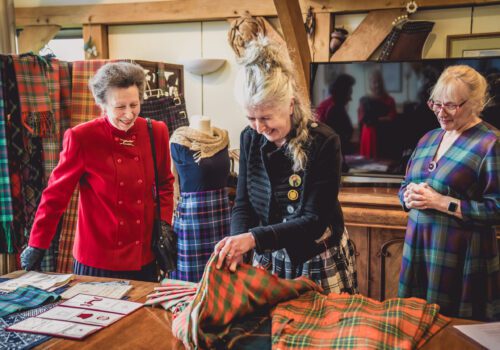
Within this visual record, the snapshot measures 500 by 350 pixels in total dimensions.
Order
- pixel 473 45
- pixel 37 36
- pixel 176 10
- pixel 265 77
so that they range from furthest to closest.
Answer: pixel 37 36 → pixel 176 10 → pixel 473 45 → pixel 265 77

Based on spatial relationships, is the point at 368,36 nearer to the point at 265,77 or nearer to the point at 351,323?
the point at 265,77

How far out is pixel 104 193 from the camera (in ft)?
6.98

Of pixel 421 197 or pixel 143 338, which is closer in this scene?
pixel 143 338

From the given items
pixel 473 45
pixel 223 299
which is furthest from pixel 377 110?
pixel 223 299

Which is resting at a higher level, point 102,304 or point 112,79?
point 112,79

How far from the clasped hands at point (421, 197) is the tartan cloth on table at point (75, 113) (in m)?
1.98

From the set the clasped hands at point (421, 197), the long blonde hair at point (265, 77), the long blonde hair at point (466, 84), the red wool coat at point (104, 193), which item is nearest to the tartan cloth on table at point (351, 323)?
the long blonde hair at point (265, 77)

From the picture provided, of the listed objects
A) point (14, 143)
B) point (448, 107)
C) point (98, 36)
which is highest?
point (98, 36)

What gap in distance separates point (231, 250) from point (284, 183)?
0.41 m

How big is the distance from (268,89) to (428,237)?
1128 millimetres

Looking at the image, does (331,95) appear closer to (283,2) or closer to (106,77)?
(283,2)

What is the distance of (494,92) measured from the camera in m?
3.12

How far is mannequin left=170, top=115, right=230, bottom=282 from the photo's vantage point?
9.46 feet

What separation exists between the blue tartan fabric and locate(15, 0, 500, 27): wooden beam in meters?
2.78
